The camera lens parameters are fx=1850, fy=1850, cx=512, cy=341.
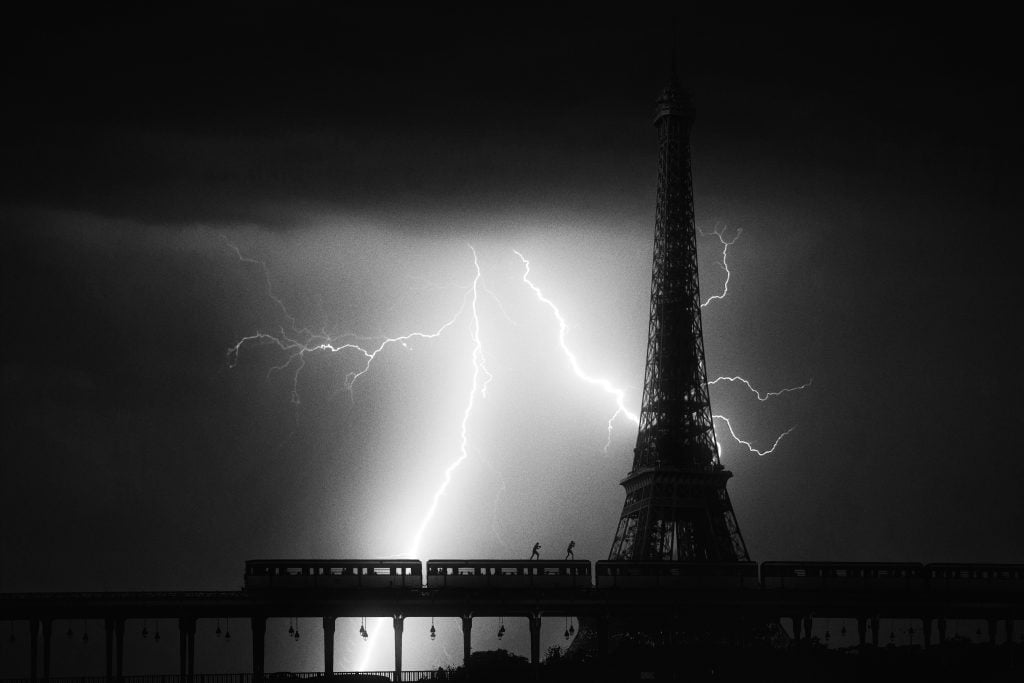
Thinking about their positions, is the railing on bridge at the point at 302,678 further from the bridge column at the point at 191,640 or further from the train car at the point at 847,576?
the train car at the point at 847,576

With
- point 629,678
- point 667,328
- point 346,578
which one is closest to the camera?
point 629,678

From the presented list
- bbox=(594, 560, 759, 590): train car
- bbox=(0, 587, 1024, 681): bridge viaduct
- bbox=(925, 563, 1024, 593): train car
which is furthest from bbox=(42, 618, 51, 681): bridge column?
bbox=(925, 563, 1024, 593): train car

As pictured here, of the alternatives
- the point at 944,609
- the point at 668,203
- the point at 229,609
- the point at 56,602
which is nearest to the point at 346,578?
the point at 229,609

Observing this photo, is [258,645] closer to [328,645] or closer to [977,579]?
[328,645]

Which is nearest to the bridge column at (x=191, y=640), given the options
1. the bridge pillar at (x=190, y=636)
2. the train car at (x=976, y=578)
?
the bridge pillar at (x=190, y=636)

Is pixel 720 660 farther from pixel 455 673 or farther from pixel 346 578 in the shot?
pixel 346 578

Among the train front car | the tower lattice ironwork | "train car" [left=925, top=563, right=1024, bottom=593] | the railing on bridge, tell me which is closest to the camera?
the railing on bridge

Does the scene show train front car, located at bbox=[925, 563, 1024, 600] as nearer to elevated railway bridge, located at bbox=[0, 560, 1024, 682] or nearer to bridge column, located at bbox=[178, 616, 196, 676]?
elevated railway bridge, located at bbox=[0, 560, 1024, 682]
